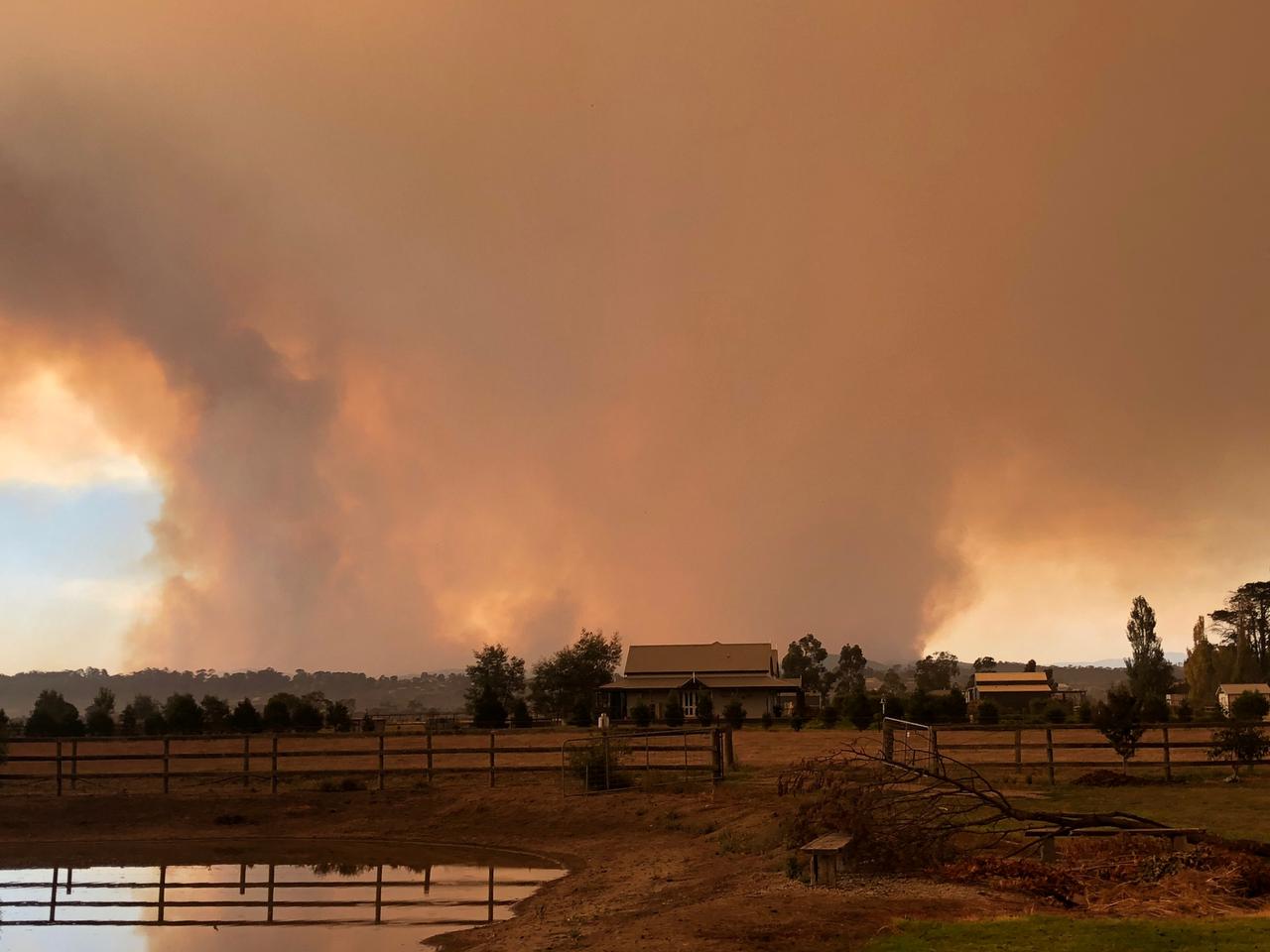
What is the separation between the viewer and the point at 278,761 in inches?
1564

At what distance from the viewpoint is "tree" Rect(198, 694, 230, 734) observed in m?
59.2

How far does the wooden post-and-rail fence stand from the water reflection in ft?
11.0

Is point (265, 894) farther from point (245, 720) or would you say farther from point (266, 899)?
point (245, 720)

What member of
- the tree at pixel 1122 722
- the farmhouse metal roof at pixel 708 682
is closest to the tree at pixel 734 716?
the farmhouse metal roof at pixel 708 682

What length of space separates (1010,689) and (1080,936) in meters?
91.9

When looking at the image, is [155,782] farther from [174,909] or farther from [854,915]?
[854,915]

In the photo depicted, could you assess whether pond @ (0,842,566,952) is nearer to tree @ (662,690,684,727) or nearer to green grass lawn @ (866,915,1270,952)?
green grass lawn @ (866,915,1270,952)

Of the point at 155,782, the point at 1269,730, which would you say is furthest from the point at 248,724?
the point at 1269,730

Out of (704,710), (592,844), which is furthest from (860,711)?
(592,844)

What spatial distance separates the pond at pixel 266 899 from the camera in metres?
14.3

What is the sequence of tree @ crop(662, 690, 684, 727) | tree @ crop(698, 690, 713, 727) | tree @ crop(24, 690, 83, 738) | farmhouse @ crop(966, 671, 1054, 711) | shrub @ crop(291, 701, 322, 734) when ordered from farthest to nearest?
farmhouse @ crop(966, 671, 1054, 711) → tree @ crop(698, 690, 713, 727) → shrub @ crop(291, 701, 322, 734) → tree @ crop(662, 690, 684, 727) → tree @ crop(24, 690, 83, 738)

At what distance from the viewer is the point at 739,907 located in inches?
Result: 497

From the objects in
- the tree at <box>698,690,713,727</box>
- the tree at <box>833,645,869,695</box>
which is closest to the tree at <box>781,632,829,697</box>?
the tree at <box>833,645,869,695</box>

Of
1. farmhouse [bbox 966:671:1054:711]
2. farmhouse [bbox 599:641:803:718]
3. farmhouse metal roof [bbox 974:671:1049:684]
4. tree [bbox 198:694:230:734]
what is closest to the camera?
tree [bbox 198:694:230:734]
